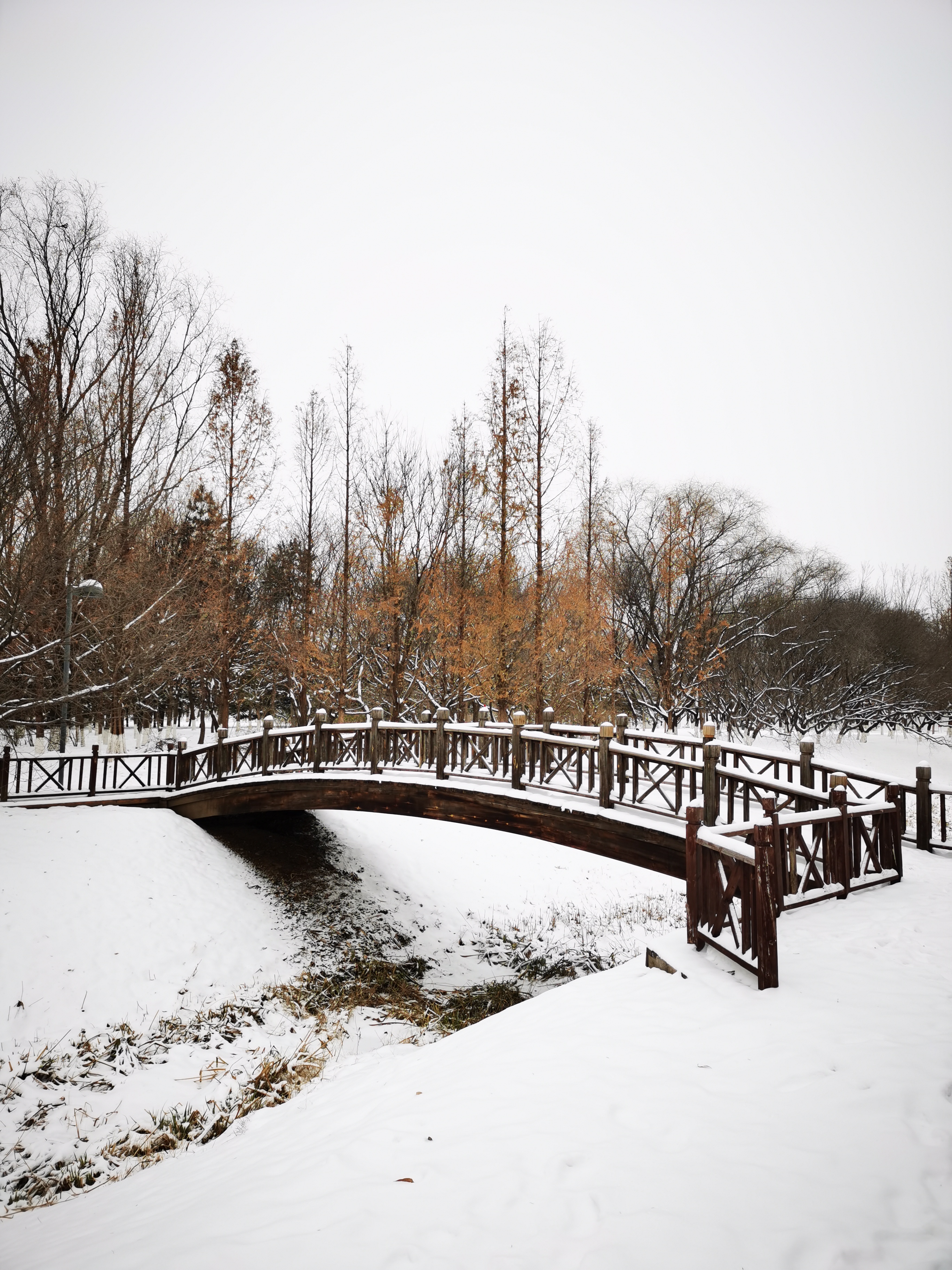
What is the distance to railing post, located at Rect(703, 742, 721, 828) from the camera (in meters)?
7.94

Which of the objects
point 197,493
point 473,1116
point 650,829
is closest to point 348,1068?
point 473,1116

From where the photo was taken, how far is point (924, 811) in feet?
28.8

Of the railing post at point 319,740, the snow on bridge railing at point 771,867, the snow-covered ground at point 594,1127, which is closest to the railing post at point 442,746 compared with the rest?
the railing post at point 319,740

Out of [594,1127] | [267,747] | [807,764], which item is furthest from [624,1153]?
[267,747]

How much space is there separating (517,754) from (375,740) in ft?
10.6

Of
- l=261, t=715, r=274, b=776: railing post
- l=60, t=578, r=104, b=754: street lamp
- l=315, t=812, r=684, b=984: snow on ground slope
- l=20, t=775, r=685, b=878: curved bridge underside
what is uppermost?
l=60, t=578, r=104, b=754: street lamp

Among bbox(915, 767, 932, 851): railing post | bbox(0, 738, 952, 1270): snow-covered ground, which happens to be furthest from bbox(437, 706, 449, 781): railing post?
bbox(915, 767, 932, 851): railing post

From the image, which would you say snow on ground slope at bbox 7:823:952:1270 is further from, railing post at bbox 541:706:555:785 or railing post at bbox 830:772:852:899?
railing post at bbox 541:706:555:785

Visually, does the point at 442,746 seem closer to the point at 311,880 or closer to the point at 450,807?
the point at 450,807

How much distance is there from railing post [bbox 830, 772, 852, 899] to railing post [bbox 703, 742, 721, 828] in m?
1.62

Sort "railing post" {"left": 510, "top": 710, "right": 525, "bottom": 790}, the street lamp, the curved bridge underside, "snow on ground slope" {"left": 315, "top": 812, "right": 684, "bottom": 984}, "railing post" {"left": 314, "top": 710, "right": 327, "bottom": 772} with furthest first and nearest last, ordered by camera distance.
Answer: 1. the street lamp
2. "railing post" {"left": 314, "top": 710, "right": 327, "bottom": 772}
3. "snow on ground slope" {"left": 315, "top": 812, "right": 684, "bottom": 984}
4. "railing post" {"left": 510, "top": 710, "right": 525, "bottom": 790}
5. the curved bridge underside

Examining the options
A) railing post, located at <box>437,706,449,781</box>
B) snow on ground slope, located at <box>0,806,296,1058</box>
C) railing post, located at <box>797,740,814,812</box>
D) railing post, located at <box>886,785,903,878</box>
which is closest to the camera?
railing post, located at <box>886,785,903,878</box>

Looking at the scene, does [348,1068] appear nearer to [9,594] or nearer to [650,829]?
[650,829]

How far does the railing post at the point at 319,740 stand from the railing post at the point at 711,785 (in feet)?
25.2
